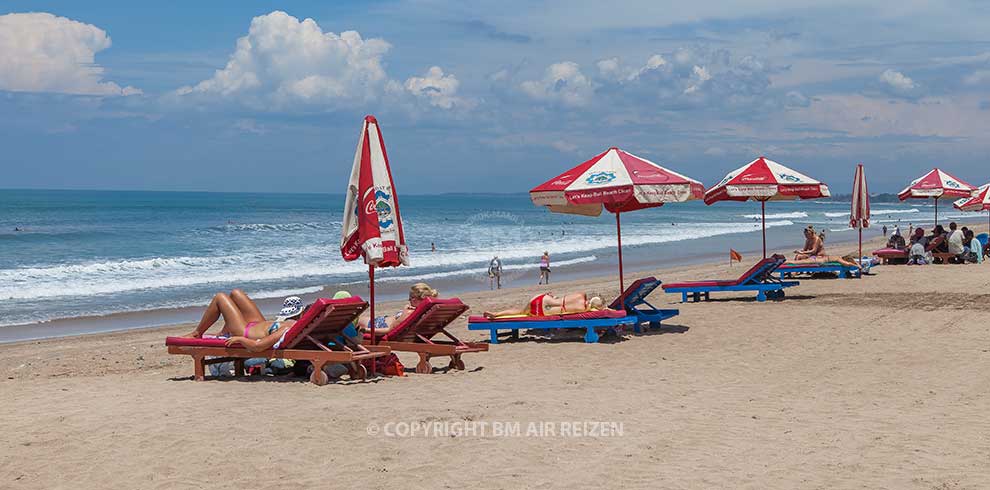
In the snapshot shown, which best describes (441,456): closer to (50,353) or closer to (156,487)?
(156,487)

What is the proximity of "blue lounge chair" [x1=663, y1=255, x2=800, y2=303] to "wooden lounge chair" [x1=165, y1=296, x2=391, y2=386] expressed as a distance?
24.6 ft

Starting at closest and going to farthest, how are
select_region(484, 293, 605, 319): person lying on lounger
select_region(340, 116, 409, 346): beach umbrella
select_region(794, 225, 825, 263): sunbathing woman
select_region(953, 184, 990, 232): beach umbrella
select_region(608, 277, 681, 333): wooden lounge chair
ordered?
select_region(340, 116, 409, 346): beach umbrella → select_region(484, 293, 605, 319): person lying on lounger → select_region(608, 277, 681, 333): wooden lounge chair → select_region(794, 225, 825, 263): sunbathing woman → select_region(953, 184, 990, 232): beach umbrella

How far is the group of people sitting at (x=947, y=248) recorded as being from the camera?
70.3ft

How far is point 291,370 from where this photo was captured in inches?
356

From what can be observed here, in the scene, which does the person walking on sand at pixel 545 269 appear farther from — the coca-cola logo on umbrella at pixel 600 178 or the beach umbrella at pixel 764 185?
the coca-cola logo on umbrella at pixel 600 178

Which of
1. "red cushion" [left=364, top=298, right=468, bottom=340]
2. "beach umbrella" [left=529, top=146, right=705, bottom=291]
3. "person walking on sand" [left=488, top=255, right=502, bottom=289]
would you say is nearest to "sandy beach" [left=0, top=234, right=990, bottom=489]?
"red cushion" [left=364, top=298, right=468, bottom=340]

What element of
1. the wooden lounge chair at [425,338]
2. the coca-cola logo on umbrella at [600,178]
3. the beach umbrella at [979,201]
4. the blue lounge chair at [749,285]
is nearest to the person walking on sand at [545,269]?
the blue lounge chair at [749,285]

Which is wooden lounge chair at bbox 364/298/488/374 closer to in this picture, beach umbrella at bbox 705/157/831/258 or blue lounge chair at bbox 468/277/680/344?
blue lounge chair at bbox 468/277/680/344

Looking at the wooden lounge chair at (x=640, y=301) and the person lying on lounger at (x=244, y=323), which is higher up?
the person lying on lounger at (x=244, y=323)

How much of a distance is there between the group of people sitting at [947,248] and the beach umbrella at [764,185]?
7.76m

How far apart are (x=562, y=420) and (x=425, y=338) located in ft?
9.84

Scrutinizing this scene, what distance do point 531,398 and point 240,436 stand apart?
2430 mm

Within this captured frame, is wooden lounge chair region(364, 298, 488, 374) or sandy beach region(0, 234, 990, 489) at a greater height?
wooden lounge chair region(364, 298, 488, 374)

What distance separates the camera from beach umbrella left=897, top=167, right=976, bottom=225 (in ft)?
70.7
